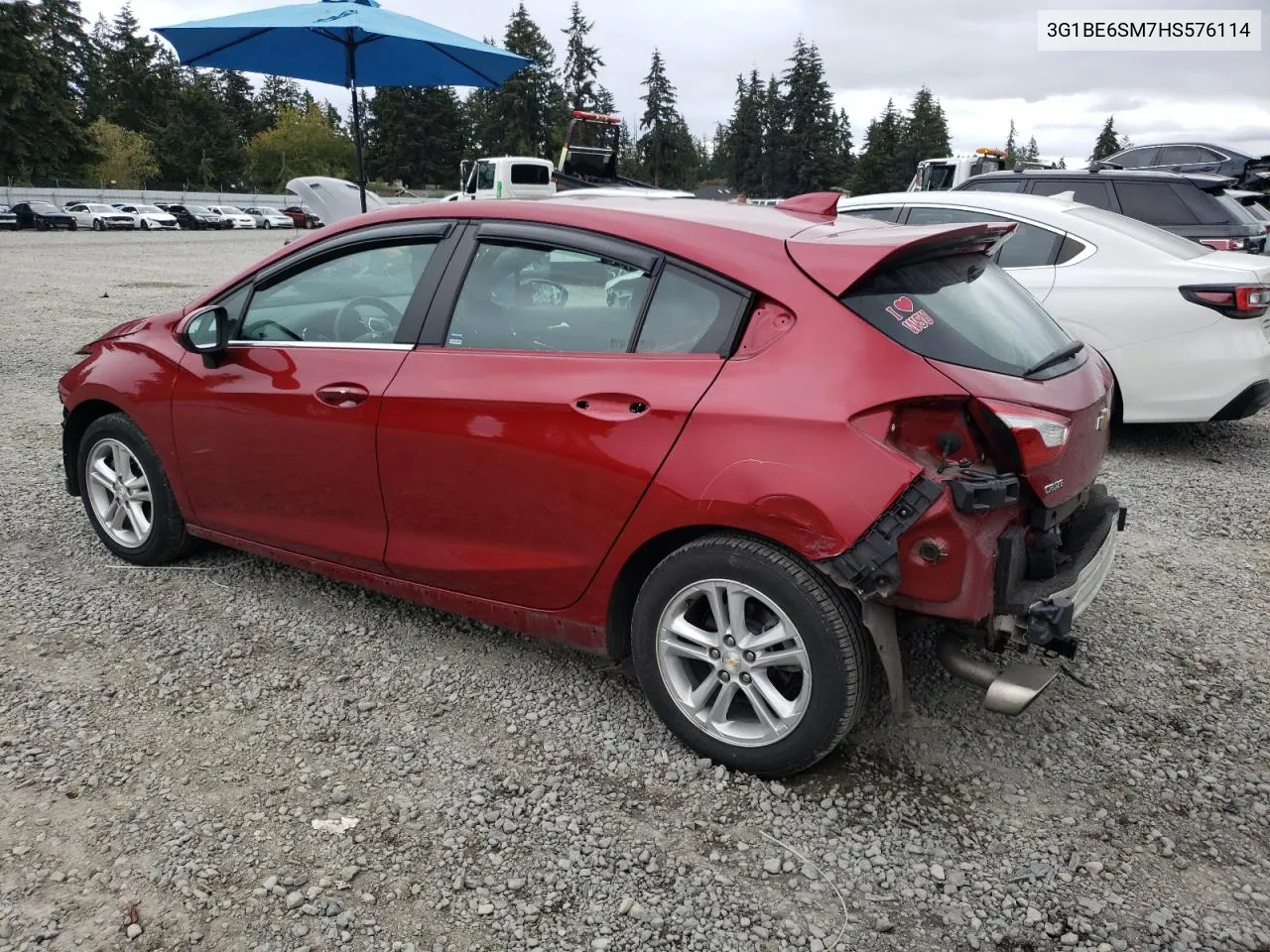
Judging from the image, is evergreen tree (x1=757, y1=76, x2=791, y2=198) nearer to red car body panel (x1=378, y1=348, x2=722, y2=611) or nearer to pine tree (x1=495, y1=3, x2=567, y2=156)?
pine tree (x1=495, y1=3, x2=567, y2=156)

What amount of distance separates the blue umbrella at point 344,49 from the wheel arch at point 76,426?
4.81 metres

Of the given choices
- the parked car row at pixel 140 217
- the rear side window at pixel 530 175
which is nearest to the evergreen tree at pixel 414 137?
the parked car row at pixel 140 217

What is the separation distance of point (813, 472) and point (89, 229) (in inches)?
1875

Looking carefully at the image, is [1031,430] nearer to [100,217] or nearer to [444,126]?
[100,217]

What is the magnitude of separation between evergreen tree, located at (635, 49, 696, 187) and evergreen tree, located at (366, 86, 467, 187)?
58.0 ft

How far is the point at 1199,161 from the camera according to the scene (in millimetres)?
18891

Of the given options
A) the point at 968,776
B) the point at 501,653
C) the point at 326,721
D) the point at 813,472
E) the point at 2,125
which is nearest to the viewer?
the point at 813,472

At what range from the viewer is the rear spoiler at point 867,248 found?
107 inches

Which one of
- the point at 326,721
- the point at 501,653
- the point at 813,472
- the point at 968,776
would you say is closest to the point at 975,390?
the point at 813,472

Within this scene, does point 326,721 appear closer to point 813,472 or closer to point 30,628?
point 30,628

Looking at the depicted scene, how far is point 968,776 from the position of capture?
2.95m

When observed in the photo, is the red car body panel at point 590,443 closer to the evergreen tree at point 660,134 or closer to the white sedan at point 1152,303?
the white sedan at point 1152,303

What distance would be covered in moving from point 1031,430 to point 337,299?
252cm

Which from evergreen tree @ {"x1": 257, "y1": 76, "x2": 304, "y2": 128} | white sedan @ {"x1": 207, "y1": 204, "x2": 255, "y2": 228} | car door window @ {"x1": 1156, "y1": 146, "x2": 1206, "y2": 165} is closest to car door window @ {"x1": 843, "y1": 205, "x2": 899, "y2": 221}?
car door window @ {"x1": 1156, "y1": 146, "x2": 1206, "y2": 165}
